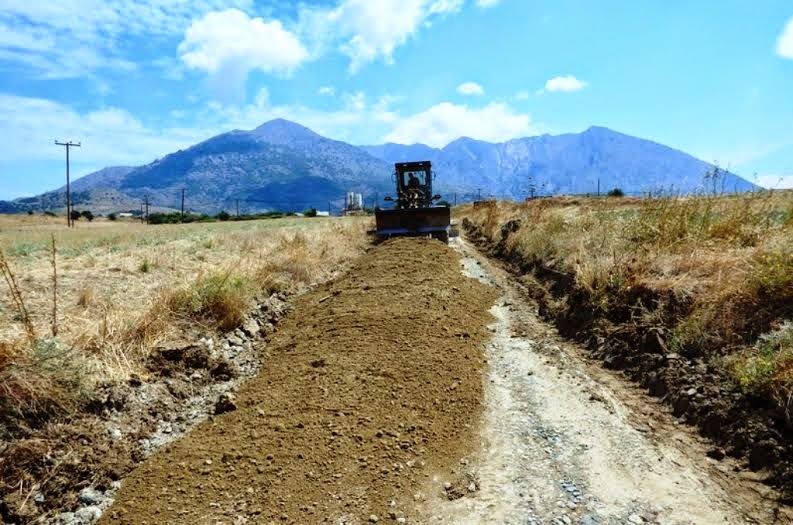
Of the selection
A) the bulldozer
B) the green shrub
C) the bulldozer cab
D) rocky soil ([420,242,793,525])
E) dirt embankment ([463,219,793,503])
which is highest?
the bulldozer cab

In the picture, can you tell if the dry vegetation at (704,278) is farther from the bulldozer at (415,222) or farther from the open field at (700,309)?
the bulldozer at (415,222)

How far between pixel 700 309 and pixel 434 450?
135 inches

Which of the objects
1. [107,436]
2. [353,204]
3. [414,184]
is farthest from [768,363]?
[353,204]

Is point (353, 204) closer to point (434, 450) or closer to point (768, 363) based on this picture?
point (434, 450)

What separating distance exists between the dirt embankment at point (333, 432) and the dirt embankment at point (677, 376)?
1492mm

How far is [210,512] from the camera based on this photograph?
332 centimetres

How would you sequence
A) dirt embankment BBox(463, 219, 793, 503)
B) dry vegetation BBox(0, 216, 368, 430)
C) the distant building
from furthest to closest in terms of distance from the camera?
the distant building < dry vegetation BBox(0, 216, 368, 430) < dirt embankment BBox(463, 219, 793, 503)

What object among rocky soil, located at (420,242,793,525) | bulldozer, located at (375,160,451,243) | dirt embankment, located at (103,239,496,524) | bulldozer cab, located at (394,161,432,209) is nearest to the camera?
rocky soil, located at (420,242,793,525)

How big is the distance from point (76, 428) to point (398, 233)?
14614mm

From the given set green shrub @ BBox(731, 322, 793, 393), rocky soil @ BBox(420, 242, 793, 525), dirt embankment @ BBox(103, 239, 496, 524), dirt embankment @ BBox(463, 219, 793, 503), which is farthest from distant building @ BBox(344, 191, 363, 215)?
green shrub @ BBox(731, 322, 793, 393)

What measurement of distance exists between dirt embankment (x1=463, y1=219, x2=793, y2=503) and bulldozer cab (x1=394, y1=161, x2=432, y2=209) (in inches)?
519

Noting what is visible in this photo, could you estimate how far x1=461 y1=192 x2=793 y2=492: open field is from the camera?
403 centimetres

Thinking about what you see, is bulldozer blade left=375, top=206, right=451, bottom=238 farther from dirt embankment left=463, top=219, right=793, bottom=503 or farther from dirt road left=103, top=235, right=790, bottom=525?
dirt road left=103, top=235, right=790, bottom=525

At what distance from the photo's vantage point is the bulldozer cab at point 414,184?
2155 centimetres
